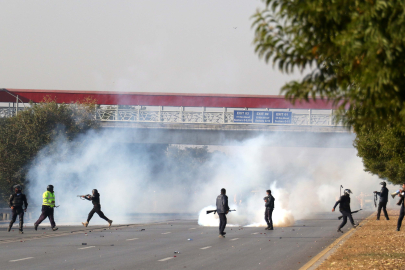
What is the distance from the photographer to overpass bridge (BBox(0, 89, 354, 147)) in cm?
4369

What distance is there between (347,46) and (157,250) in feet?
31.1

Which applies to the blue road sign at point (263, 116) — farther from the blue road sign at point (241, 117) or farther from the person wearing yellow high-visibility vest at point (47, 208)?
the person wearing yellow high-visibility vest at point (47, 208)

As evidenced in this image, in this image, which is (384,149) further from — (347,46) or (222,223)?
(347,46)

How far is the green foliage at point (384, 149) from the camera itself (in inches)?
704

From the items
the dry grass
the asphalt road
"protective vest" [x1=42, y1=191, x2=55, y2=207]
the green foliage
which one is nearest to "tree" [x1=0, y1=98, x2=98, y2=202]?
"protective vest" [x1=42, y1=191, x2=55, y2=207]

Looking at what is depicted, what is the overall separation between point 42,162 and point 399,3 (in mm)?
33482

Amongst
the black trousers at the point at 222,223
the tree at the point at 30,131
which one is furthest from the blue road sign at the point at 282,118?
the black trousers at the point at 222,223

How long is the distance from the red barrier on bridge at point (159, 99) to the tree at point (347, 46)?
141 ft

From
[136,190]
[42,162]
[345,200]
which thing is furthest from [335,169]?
[345,200]

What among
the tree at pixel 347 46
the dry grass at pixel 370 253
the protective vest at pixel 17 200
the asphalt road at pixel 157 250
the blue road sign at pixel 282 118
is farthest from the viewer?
the blue road sign at pixel 282 118

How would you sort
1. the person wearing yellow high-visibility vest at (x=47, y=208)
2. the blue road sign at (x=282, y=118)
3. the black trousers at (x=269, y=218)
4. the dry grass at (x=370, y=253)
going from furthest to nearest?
the blue road sign at (x=282, y=118) → the black trousers at (x=269, y=218) → the person wearing yellow high-visibility vest at (x=47, y=208) → the dry grass at (x=370, y=253)

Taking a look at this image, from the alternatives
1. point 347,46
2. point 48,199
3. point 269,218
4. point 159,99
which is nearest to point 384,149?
point 269,218

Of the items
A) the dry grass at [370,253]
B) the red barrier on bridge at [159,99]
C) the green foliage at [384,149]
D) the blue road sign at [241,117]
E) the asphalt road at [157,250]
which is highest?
the red barrier on bridge at [159,99]

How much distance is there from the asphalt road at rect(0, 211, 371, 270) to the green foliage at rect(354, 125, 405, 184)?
351cm
